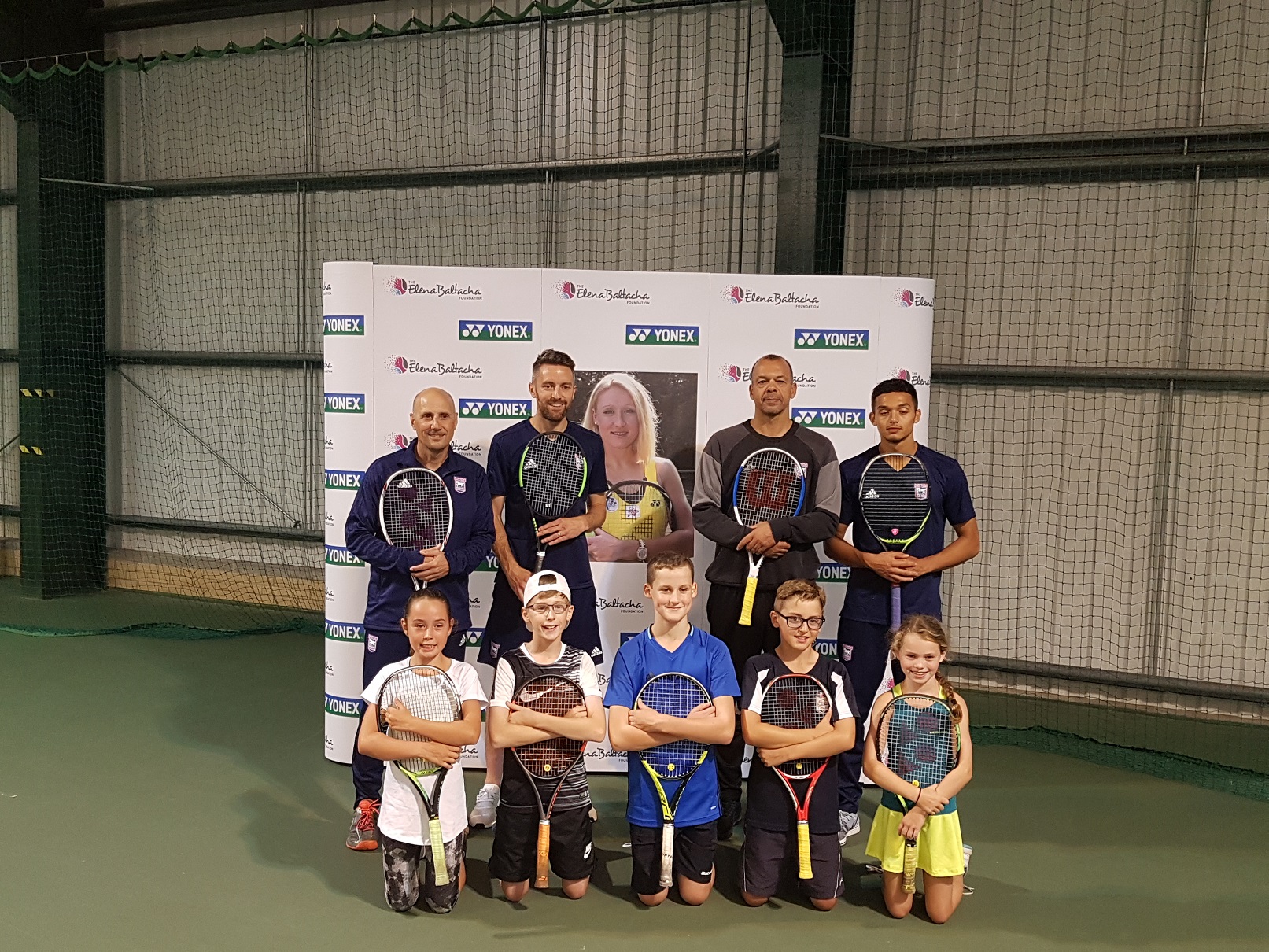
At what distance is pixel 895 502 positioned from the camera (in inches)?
183

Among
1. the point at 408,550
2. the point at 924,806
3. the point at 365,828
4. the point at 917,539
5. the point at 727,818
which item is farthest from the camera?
the point at 727,818

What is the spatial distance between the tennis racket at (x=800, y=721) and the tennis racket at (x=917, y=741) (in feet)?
0.79

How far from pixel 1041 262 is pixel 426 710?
550cm

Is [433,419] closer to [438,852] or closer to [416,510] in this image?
[416,510]

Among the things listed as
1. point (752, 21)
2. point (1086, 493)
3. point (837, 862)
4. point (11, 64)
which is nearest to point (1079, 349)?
point (1086, 493)

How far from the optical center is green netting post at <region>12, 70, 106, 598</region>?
9422 millimetres

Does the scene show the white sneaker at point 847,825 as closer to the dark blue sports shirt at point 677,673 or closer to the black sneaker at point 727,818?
the black sneaker at point 727,818

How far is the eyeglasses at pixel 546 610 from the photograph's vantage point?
3930 millimetres

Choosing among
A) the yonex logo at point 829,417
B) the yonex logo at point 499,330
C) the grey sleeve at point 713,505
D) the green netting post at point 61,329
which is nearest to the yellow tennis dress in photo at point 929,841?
the grey sleeve at point 713,505

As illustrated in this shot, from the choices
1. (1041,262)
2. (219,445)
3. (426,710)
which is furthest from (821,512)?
(219,445)

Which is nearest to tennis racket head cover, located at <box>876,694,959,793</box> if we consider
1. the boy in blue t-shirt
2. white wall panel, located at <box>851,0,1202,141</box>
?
the boy in blue t-shirt

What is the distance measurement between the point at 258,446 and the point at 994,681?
6776 millimetres

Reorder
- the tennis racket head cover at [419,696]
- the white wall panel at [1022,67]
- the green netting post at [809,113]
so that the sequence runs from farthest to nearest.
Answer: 1. the white wall panel at [1022,67]
2. the green netting post at [809,113]
3. the tennis racket head cover at [419,696]

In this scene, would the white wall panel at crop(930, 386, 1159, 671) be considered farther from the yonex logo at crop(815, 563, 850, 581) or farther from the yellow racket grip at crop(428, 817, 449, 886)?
the yellow racket grip at crop(428, 817, 449, 886)
